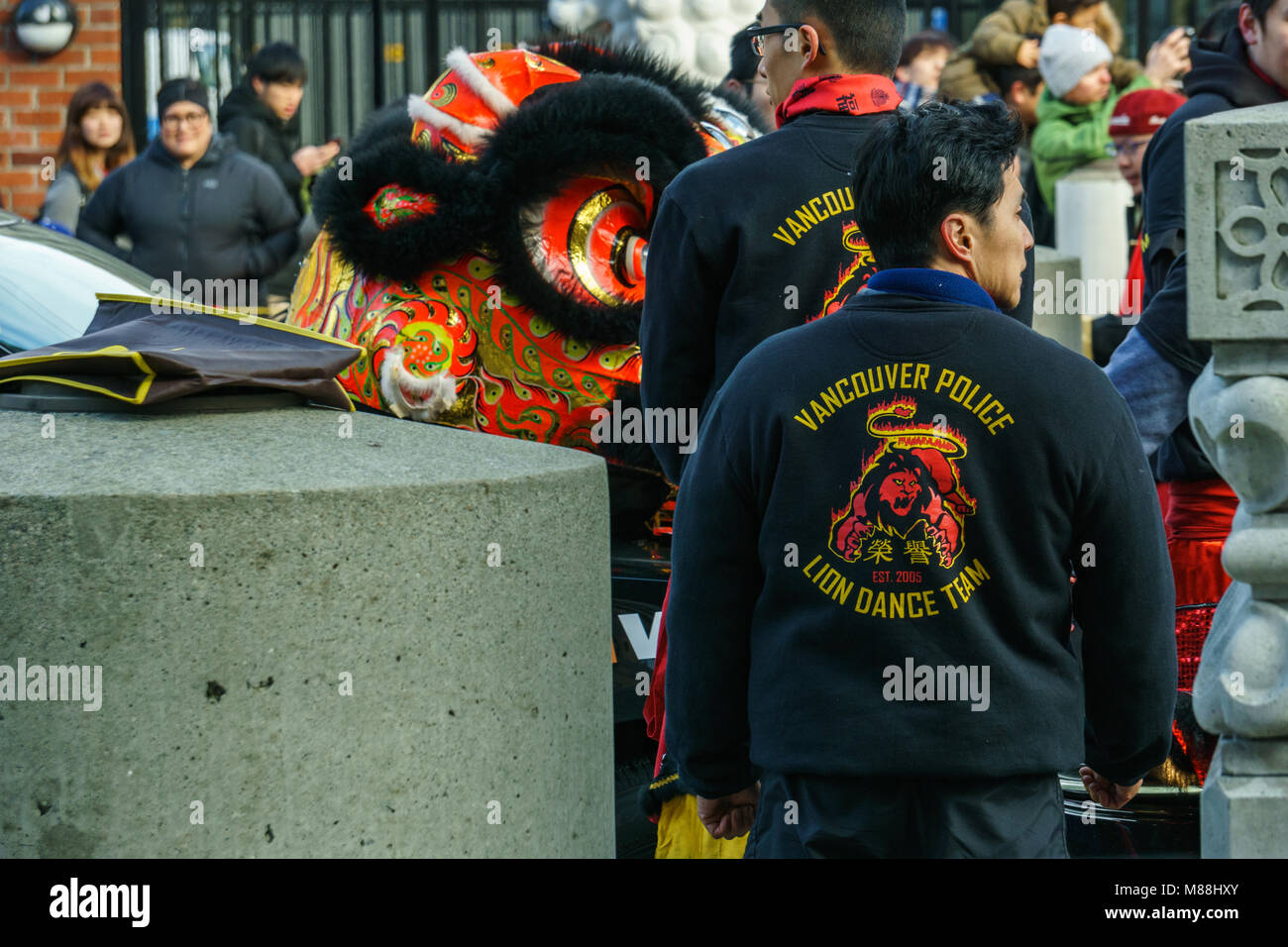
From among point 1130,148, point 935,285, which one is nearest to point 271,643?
point 935,285

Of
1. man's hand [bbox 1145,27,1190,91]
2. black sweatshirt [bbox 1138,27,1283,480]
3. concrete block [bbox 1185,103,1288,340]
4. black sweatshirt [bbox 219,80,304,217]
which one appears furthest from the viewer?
man's hand [bbox 1145,27,1190,91]

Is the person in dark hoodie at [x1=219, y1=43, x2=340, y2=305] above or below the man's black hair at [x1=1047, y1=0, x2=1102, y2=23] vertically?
below

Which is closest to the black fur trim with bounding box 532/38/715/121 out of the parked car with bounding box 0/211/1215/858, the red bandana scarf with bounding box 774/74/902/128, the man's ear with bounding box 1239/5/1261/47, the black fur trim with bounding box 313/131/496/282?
the black fur trim with bounding box 313/131/496/282

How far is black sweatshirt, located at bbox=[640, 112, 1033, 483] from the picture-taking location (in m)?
3.26

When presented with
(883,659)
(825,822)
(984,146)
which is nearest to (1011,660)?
(883,659)

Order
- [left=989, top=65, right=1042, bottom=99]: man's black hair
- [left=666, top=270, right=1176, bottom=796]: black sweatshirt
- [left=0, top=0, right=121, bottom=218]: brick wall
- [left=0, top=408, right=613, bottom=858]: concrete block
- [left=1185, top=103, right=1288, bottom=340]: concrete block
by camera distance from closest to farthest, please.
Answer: [left=666, top=270, right=1176, bottom=796]: black sweatshirt, [left=0, top=408, right=613, bottom=858]: concrete block, [left=1185, top=103, right=1288, bottom=340]: concrete block, [left=989, top=65, right=1042, bottom=99]: man's black hair, [left=0, top=0, right=121, bottom=218]: brick wall

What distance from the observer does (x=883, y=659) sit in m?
2.41

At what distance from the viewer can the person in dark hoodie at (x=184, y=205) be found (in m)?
8.50

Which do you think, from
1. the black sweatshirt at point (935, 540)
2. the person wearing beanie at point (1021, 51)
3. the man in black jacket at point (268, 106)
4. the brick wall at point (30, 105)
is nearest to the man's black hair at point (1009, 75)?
the person wearing beanie at point (1021, 51)

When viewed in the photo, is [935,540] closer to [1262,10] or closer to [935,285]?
[935,285]

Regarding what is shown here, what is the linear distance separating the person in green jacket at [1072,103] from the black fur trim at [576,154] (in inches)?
164

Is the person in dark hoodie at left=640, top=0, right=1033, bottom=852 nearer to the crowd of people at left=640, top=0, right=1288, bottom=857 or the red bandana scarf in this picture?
the red bandana scarf

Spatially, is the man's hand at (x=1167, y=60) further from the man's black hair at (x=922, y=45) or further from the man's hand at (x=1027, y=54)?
the man's black hair at (x=922, y=45)

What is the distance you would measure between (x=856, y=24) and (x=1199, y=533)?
1.54 m
